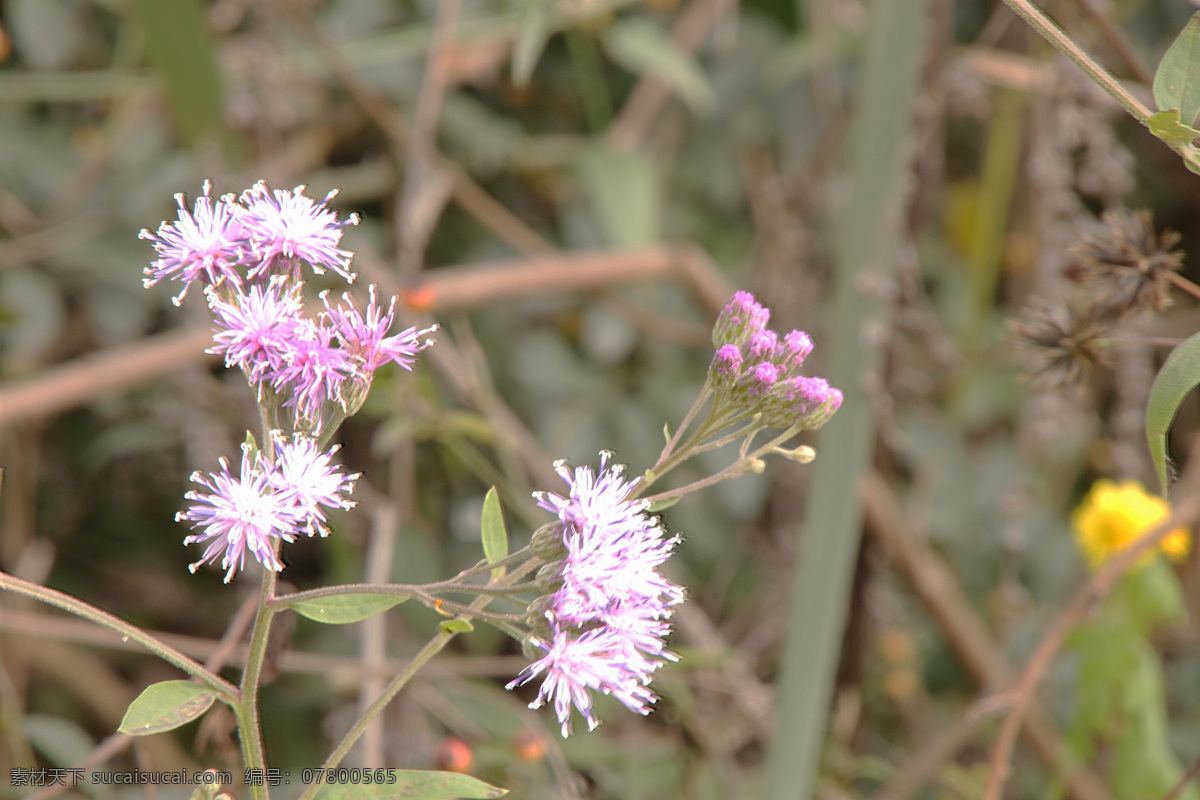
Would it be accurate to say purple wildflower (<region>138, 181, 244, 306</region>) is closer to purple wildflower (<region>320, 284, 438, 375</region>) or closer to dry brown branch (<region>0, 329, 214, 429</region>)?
purple wildflower (<region>320, 284, 438, 375</region>)

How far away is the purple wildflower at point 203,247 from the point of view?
15.2 inches

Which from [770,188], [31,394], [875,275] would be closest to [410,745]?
[31,394]

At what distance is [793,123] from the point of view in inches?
48.1

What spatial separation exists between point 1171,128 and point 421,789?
0.35 m

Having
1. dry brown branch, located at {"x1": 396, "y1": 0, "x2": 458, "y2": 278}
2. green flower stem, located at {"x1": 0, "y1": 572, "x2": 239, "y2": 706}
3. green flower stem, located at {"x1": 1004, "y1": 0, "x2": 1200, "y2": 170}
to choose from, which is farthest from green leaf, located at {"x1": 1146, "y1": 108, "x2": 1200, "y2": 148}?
dry brown branch, located at {"x1": 396, "y1": 0, "x2": 458, "y2": 278}

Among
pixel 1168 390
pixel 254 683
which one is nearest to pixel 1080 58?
pixel 1168 390

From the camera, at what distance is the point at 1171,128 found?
36 cm

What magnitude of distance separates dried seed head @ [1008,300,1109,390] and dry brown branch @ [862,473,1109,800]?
45 centimetres

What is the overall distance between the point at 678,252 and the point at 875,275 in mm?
273

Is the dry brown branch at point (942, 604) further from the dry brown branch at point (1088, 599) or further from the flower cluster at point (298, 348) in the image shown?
the flower cluster at point (298, 348)

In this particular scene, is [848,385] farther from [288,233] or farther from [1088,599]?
[288,233]

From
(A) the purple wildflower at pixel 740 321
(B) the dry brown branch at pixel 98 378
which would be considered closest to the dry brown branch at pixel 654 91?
(B) the dry brown branch at pixel 98 378

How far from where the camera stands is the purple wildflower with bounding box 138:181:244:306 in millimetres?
387

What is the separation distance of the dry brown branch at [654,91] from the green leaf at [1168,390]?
3.04 ft
